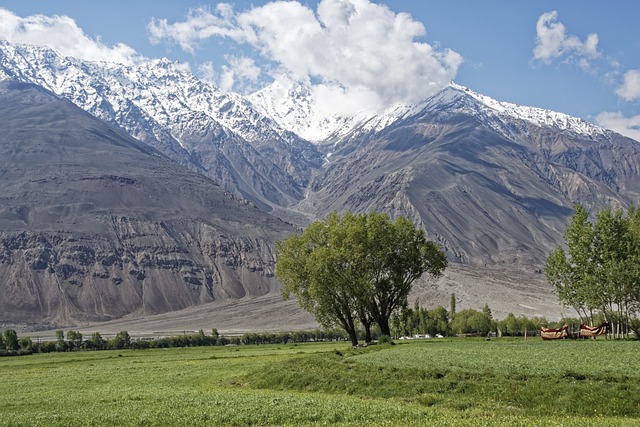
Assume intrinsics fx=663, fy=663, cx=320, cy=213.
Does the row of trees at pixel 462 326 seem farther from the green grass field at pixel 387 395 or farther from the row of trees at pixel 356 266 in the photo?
the green grass field at pixel 387 395

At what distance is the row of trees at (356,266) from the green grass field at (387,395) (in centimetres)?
2727

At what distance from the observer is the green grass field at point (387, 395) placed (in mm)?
29531

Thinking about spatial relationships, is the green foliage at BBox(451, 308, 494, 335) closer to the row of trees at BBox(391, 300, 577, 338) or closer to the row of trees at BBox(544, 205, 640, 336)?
the row of trees at BBox(391, 300, 577, 338)

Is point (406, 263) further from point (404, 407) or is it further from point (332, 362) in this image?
point (404, 407)

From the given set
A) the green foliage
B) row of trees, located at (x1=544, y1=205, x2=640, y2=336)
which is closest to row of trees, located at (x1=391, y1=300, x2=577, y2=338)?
the green foliage

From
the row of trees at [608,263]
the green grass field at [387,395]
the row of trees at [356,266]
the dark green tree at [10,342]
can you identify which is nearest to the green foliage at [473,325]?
the row of trees at [356,266]

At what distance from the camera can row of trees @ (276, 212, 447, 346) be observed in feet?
267

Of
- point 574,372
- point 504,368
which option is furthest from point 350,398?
point 574,372

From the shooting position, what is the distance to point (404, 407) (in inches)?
1251

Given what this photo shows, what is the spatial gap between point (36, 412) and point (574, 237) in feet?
206

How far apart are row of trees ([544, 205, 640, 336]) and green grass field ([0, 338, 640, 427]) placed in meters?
22.4

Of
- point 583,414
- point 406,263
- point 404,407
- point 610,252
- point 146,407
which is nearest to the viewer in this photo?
point 583,414

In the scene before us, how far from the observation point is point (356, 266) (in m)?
81.9

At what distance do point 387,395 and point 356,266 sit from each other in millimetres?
44144
